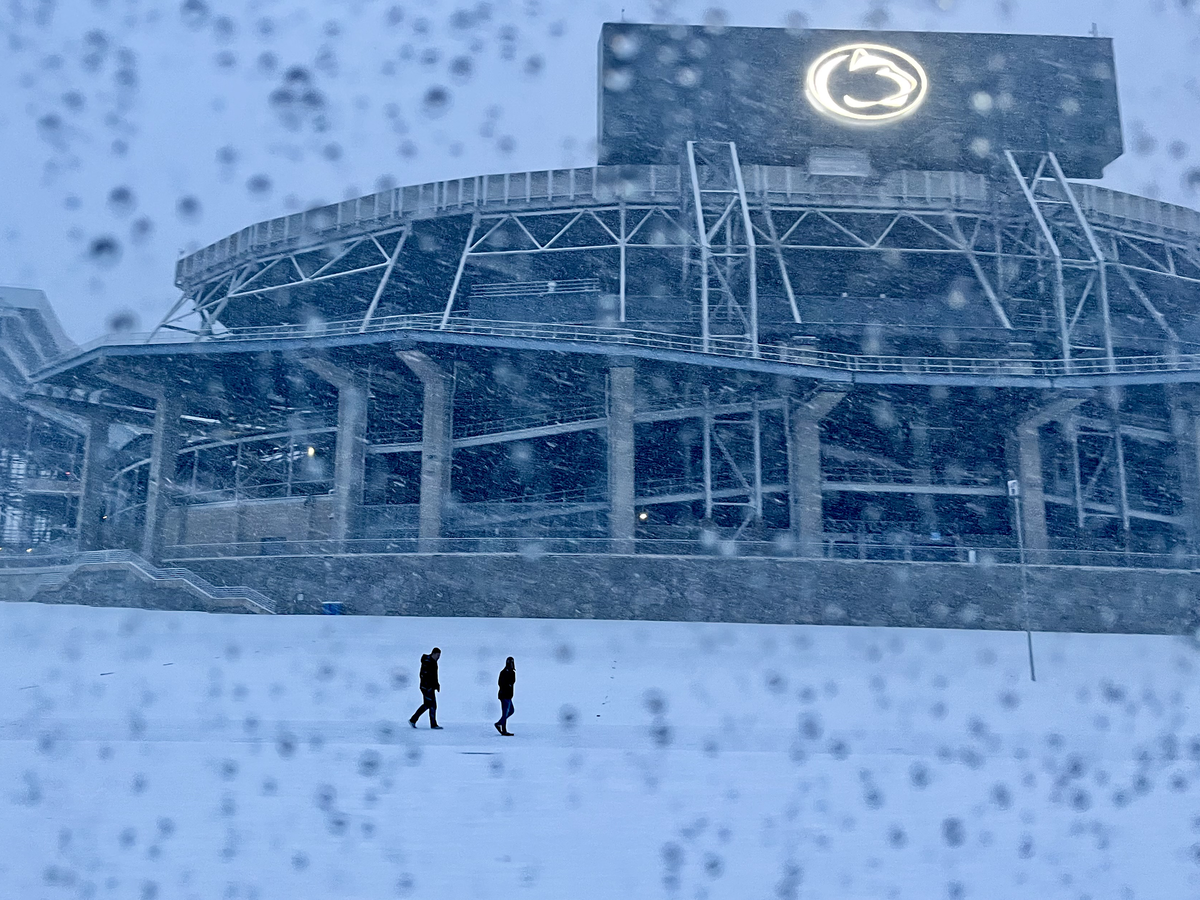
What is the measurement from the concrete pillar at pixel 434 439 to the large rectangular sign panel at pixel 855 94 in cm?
1109

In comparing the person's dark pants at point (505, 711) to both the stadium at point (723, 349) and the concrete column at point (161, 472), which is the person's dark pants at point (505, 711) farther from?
the concrete column at point (161, 472)

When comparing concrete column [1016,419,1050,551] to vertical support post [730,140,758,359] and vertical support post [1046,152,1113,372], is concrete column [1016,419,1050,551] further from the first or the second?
vertical support post [730,140,758,359]

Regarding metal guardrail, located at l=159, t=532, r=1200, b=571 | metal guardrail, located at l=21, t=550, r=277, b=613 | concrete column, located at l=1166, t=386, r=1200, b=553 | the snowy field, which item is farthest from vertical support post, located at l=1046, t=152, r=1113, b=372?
metal guardrail, located at l=21, t=550, r=277, b=613

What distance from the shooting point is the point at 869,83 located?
124 feet

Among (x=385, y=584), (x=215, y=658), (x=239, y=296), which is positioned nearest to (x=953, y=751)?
(x=215, y=658)

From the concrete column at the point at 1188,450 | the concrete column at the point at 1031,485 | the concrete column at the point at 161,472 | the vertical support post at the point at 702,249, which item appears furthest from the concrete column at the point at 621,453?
the concrete column at the point at 1188,450

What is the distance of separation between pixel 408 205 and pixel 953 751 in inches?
1252

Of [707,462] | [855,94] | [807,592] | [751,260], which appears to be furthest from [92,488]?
[855,94]

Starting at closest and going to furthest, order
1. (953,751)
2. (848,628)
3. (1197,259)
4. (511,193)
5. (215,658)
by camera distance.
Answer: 1. (953,751)
2. (215,658)
3. (848,628)
4. (511,193)
5. (1197,259)

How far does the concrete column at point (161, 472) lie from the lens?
3594 cm

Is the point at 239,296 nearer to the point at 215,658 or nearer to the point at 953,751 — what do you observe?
the point at 215,658

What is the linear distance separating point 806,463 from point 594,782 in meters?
24.6

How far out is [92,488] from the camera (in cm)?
3938

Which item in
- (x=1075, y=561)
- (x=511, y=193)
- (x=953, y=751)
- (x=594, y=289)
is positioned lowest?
(x=953, y=751)
